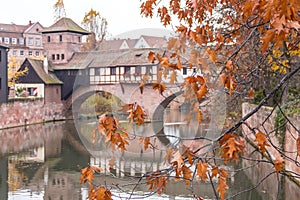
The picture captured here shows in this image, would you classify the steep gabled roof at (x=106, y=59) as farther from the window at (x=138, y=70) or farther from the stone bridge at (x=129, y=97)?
the stone bridge at (x=129, y=97)

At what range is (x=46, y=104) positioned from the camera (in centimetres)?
2722

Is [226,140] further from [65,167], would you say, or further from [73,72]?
[73,72]

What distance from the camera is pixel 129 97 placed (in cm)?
2392

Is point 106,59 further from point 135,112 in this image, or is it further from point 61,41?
point 135,112

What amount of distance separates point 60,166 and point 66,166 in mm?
153

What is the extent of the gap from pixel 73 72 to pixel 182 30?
89.7ft

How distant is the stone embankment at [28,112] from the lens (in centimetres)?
2267

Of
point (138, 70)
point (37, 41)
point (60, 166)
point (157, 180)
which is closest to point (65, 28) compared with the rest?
point (138, 70)

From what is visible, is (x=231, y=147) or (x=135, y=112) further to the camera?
(x=135, y=112)

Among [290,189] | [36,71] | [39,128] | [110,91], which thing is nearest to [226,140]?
[290,189]

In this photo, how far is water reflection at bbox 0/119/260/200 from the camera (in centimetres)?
880

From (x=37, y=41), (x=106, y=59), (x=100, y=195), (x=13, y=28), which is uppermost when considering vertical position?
(x=13, y=28)

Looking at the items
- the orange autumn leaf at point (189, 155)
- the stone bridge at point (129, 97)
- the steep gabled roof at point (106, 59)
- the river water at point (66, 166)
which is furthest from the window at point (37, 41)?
the orange autumn leaf at point (189, 155)

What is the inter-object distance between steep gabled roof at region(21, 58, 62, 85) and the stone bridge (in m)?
1.45
